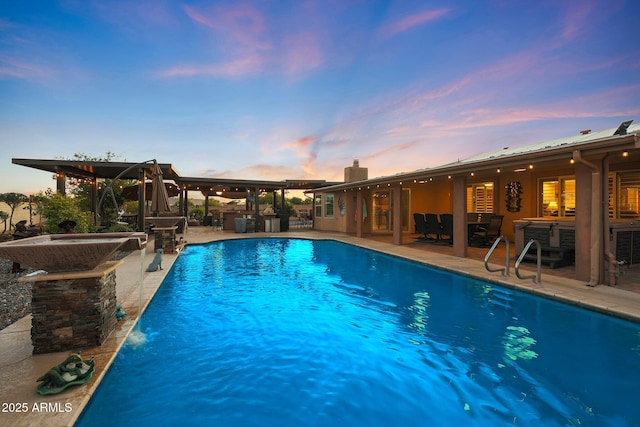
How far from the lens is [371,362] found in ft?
10.9

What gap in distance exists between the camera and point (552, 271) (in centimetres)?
695

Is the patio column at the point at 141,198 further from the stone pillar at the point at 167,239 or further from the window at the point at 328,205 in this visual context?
the window at the point at 328,205

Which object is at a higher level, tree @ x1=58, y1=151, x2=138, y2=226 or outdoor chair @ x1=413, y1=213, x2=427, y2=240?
tree @ x1=58, y1=151, x2=138, y2=226

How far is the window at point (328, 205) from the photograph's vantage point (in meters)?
18.2

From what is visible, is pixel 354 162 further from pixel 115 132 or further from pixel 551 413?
pixel 551 413

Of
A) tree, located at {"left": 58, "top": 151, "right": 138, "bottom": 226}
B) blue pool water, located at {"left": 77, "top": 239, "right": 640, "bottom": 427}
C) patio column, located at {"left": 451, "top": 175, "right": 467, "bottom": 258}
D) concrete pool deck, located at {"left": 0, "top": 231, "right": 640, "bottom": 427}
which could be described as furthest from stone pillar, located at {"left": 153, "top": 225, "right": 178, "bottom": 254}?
patio column, located at {"left": 451, "top": 175, "right": 467, "bottom": 258}

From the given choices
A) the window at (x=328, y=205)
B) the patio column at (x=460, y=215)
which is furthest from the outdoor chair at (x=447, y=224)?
the window at (x=328, y=205)

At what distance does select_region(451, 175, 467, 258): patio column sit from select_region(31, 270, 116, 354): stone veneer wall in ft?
28.9

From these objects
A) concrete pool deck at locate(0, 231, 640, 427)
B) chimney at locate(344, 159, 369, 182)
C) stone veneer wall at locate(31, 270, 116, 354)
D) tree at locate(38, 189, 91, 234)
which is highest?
chimney at locate(344, 159, 369, 182)

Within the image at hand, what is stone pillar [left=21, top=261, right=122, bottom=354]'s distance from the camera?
2.86m

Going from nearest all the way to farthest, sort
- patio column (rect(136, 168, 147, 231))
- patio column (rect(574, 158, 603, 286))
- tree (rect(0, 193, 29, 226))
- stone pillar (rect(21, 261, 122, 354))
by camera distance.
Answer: stone pillar (rect(21, 261, 122, 354)) < patio column (rect(574, 158, 603, 286)) < patio column (rect(136, 168, 147, 231)) < tree (rect(0, 193, 29, 226))

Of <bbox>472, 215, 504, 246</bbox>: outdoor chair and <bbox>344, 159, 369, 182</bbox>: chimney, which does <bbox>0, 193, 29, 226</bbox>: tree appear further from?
<bbox>472, 215, 504, 246</bbox>: outdoor chair

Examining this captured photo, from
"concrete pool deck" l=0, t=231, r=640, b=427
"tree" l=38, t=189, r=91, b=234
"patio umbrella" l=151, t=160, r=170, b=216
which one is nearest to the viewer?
"concrete pool deck" l=0, t=231, r=640, b=427

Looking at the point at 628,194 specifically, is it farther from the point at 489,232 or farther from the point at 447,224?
the point at 447,224
